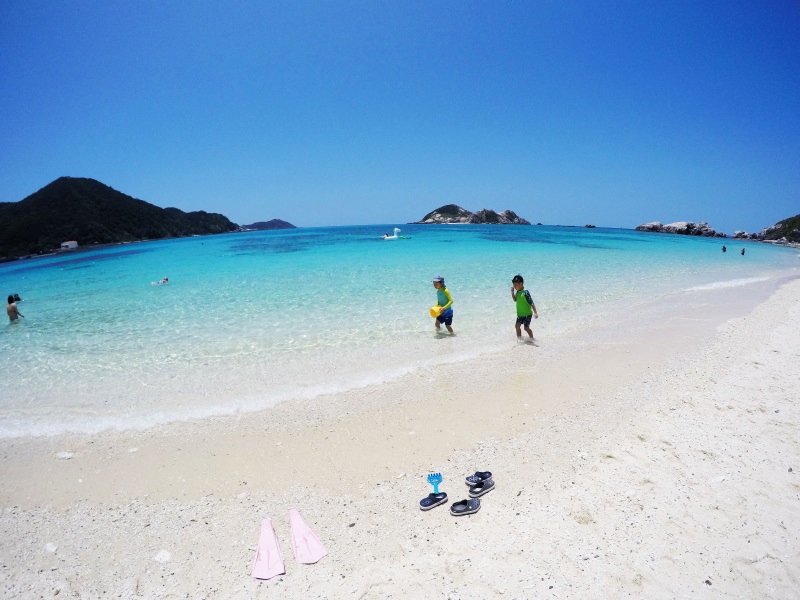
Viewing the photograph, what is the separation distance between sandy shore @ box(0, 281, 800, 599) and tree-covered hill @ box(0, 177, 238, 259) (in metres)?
90.6

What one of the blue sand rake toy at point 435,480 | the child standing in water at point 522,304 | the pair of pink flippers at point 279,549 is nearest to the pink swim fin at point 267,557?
the pair of pink flippers at point 279,549

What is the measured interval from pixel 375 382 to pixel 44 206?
115 m

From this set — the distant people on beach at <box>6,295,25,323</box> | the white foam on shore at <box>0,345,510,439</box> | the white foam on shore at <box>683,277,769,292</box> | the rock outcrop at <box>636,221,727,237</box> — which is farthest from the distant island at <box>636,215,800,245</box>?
the distant people on beach at <box>6,295,25,323</box>

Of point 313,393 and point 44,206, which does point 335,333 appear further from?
point 44,206

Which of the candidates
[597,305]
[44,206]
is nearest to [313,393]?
[597,305]

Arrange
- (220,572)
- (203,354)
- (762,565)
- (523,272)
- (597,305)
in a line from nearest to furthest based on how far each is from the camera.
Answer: (762,565) < (220,572) < (203,354) < (597,305) < (523,272)

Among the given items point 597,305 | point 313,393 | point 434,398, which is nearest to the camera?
point 434,398

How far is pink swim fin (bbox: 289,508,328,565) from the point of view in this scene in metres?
3.61

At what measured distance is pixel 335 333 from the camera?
11.1m

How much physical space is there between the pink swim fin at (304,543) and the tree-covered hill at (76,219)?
93139 mm

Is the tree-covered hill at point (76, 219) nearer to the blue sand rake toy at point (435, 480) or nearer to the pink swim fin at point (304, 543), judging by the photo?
the pink swim fin at point (304, 543)

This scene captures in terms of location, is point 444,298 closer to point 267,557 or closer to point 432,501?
point 432,501

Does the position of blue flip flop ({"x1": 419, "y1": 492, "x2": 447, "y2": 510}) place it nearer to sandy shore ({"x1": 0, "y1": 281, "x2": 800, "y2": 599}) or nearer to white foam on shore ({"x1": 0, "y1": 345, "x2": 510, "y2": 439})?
sandy shore ({"x1": 0, "y1": 281, "x2": 800, "y2": 599})

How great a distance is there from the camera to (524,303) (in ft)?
32.5
